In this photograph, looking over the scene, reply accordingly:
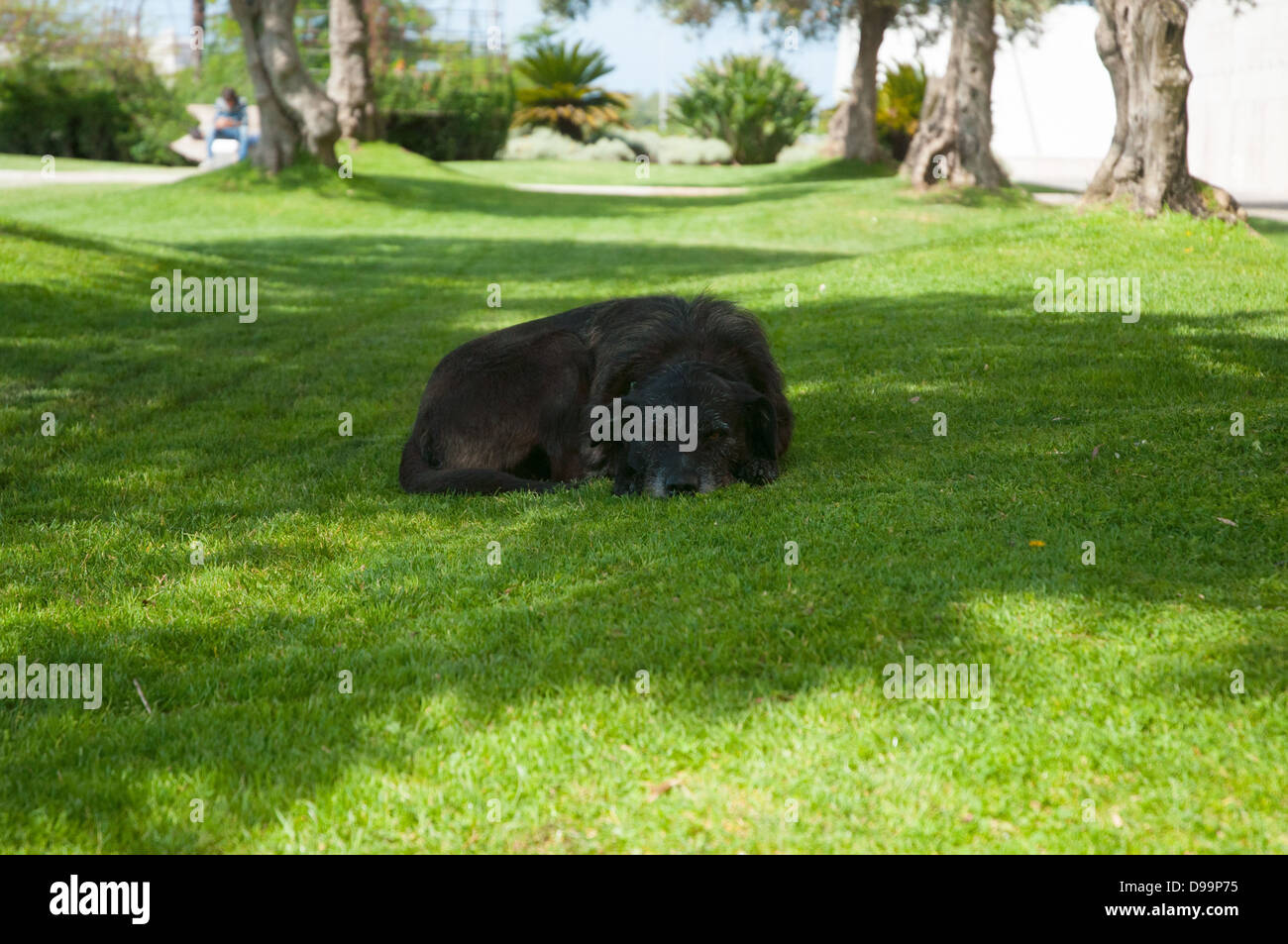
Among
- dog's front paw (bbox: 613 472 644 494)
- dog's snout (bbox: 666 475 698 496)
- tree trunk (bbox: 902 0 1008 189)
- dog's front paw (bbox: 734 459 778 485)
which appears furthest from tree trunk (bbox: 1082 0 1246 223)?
dog's front paw (bbox: 613 472 644 494)

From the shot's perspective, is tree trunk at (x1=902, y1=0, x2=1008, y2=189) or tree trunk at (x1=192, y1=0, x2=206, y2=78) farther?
tree trunk at (x1=192, y1=0, x2=206, y2=78)

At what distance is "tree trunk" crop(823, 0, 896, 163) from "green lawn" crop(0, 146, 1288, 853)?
926 inches

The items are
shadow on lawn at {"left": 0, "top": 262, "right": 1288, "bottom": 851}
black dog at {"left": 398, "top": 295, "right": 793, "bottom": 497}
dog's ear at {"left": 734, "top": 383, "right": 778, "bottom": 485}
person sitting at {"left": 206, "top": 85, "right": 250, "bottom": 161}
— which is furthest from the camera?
person sitting at {"left": 206, "top": 85, "right": 250, "bottom": 161}

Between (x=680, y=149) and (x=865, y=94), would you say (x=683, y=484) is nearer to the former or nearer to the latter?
(x=865, y=94)

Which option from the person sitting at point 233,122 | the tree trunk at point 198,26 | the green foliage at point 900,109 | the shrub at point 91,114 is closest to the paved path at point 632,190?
the green foliage at point 900,109

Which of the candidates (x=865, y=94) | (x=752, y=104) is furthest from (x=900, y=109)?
(x=752, y=104)

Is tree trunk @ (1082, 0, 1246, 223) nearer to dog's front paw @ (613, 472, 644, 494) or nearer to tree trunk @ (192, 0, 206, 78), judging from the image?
dog's front paw @ (613, 472, 644, 494)

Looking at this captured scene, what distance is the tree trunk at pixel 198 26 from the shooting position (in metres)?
40.4

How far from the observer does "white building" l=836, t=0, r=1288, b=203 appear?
3350 centimetres

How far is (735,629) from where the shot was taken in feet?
15.4

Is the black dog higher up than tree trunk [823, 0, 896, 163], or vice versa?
tree trunk [823, 0, 896, 163]

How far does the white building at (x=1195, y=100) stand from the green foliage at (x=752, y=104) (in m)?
6.28

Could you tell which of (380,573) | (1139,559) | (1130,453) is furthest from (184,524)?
(1130,453)

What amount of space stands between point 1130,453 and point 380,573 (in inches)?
166
